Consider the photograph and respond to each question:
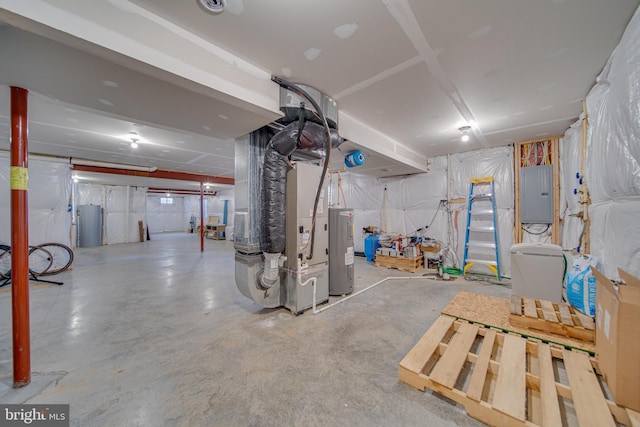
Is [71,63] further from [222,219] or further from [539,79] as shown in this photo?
[222,219]

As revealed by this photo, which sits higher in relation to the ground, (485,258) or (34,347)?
(485,258)

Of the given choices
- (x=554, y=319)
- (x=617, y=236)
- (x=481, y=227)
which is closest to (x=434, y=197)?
(x=481, y=227)

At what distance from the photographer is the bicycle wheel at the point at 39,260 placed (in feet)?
14.4

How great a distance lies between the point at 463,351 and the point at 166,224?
15.8 metres

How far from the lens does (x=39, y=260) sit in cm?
448

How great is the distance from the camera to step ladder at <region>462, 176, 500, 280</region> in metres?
4.41

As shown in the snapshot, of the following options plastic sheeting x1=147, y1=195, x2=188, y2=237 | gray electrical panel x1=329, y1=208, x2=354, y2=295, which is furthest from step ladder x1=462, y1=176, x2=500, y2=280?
plastic sheeting x1=147, y1=195, x2=188, y2=237

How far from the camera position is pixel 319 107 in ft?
7.42

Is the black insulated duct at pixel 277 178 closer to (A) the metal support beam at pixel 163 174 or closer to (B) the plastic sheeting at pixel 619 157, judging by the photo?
(B) the plastic sheeting at pixel 619 157

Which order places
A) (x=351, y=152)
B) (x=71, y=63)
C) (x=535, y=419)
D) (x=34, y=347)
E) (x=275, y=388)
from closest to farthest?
(x=535, y=419) → (x=71, y=63) → (x=275, y=388) → (x=34, y=347) → (x=351, y=152)

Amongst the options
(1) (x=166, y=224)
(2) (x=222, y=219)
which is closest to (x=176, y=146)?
(2) (x=222, y=219)

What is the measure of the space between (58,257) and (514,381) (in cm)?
738

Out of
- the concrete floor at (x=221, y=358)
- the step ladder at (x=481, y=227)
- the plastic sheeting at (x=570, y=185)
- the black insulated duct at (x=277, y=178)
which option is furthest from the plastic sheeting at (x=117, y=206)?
the plastic sheeting at (x=570, y=185)

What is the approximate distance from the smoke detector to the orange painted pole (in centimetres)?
164
